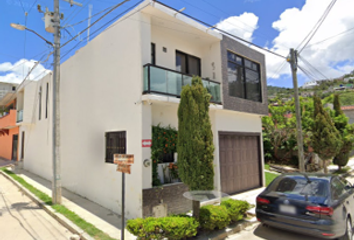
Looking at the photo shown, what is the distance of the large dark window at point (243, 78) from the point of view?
9.66 m

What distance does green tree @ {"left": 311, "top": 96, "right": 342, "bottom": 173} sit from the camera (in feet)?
40.8

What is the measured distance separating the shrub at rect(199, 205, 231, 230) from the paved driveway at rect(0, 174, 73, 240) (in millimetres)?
3330

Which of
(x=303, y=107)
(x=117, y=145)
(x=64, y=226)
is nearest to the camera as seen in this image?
(x=64, y=226)

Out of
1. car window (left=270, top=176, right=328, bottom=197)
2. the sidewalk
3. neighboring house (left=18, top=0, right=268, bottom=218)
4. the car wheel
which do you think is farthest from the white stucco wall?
the car wheel

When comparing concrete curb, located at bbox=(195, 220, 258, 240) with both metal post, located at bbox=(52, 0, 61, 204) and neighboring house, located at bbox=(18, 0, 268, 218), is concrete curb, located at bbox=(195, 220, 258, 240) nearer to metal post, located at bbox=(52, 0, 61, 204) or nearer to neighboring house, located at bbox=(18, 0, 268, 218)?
neighboring house, located at bbox=(18, 0, 268, 218)

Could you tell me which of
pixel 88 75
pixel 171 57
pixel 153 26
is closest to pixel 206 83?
pixel 171 57

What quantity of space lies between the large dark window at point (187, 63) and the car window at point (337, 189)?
6.27 metres

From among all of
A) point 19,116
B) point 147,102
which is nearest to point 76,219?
point 147,102

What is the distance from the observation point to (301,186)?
209 inches

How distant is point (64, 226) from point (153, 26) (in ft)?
22.6

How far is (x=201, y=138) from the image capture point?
16.9ft

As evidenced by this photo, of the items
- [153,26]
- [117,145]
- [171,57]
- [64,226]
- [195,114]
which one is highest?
[153,26]

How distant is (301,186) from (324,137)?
915 cm

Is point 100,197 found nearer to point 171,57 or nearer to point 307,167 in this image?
point 171,57
